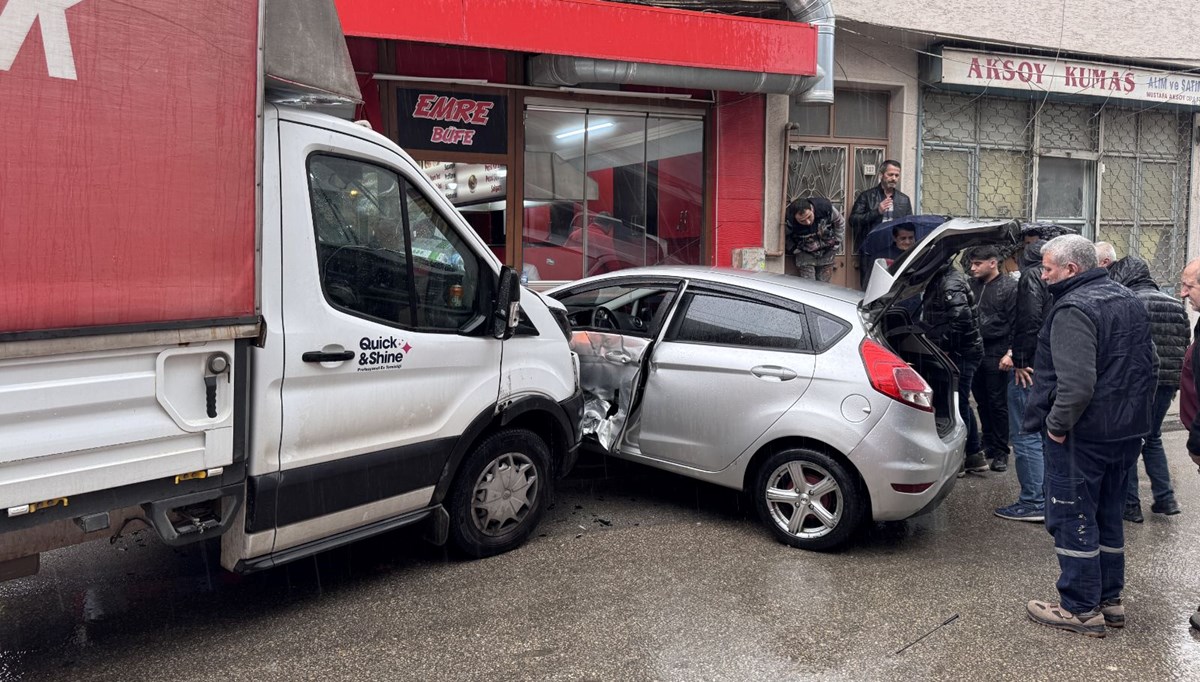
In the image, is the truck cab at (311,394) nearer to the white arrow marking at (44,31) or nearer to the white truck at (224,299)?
the white truck at (224,299)

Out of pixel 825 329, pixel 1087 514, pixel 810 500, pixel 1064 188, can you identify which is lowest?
pixel 810 500

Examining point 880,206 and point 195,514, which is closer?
point 195,514

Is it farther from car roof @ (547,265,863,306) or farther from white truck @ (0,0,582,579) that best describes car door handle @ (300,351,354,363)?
car roof @ (547,265,863,306)

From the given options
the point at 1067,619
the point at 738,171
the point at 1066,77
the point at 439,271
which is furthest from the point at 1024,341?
the point at 1066,77

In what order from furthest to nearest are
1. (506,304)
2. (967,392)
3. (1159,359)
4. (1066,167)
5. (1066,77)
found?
(1066,167) < (1066,77) < (967,392) < (1159,359) < (506,304)

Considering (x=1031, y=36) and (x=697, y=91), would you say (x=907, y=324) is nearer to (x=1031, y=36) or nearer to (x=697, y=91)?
(x=697, y=91)

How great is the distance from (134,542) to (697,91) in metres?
7.68

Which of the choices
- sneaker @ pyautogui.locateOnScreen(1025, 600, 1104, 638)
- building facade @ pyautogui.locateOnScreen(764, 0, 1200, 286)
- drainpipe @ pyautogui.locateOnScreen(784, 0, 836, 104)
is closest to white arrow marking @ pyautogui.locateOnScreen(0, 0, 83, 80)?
sneaker @ pyautogui.locateOnScreen(1025, 600, 1104, 638)

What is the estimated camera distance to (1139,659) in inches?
146

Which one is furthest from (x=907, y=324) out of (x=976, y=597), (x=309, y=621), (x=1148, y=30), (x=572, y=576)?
(x=1148, y=30)

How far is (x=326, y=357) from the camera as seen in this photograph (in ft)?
11.9

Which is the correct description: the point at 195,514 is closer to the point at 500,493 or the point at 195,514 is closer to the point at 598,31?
the point at 500,493

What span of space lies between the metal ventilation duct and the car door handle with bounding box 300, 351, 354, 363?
5576 millimetres

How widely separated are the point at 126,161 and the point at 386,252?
120cm
